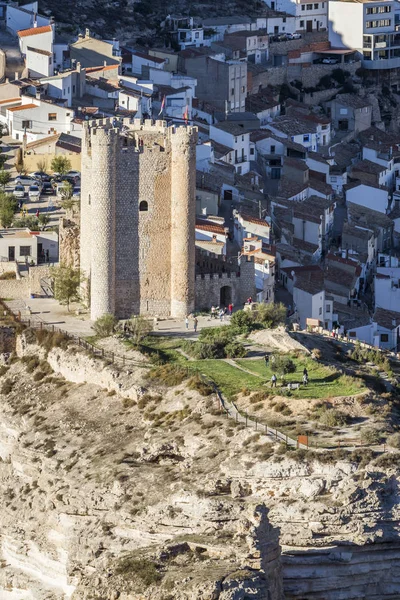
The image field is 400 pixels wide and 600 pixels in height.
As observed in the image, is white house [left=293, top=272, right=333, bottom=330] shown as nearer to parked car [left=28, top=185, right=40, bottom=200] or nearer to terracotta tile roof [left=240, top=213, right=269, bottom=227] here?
terracotta tile roof [left=240, top=213, right=269, bottom=227]

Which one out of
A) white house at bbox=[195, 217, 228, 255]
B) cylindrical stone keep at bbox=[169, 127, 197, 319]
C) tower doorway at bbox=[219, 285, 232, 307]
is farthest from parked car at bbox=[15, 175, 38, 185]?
cylindrical stone keep at bbox=[169, 127, 197, 319]

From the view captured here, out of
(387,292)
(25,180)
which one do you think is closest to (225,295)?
(25,180)

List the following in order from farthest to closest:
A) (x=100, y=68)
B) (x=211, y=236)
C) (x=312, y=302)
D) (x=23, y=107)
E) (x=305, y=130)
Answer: (x=305, y=130)
(x=100, y=68)
(x=23, y=107)
(x=312, y=302)
(x=211, y=236)

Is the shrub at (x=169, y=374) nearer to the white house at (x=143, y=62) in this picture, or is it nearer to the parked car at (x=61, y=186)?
the parked car at (x=61, y=186)

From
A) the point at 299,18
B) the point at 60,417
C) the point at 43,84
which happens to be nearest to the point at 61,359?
the point at 60,417

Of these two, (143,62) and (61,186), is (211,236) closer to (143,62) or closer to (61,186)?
(61,186)

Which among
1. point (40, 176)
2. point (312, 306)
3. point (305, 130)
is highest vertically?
point (40, 176)

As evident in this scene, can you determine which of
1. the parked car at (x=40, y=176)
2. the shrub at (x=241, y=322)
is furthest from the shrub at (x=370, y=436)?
the parked car at (x=40, y=176)

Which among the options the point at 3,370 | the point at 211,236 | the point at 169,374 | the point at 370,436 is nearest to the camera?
the point at 370,436
